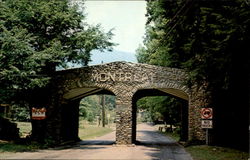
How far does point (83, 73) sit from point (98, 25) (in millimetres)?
3533

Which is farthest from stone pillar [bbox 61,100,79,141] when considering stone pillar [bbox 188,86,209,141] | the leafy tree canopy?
the leafy tree canopy

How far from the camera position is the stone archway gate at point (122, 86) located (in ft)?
72.9

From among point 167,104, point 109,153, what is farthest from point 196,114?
point 167,104

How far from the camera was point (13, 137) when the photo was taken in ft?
72.6

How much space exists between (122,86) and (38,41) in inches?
246

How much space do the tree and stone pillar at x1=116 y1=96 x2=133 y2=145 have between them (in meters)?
4.19

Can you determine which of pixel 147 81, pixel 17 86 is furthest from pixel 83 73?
pixel 17 86

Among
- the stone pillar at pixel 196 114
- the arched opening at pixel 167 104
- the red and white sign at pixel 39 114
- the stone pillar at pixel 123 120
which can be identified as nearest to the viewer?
the red and white sign at pixel 39 114

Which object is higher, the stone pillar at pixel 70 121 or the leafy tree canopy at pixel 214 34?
the leafy tree canopy at pixel 214 34

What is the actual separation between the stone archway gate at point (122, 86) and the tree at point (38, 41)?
136 centimetres

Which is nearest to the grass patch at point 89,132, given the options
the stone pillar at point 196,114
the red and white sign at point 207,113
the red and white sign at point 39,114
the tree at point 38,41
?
the tree at point 38,41

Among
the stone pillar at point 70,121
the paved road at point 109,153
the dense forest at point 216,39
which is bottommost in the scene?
the paved road at point 109,153

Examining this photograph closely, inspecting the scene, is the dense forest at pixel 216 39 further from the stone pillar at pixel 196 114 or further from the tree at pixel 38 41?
the tree at pixel 38 41

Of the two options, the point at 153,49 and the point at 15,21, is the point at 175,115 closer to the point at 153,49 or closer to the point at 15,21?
the point at 153,49
